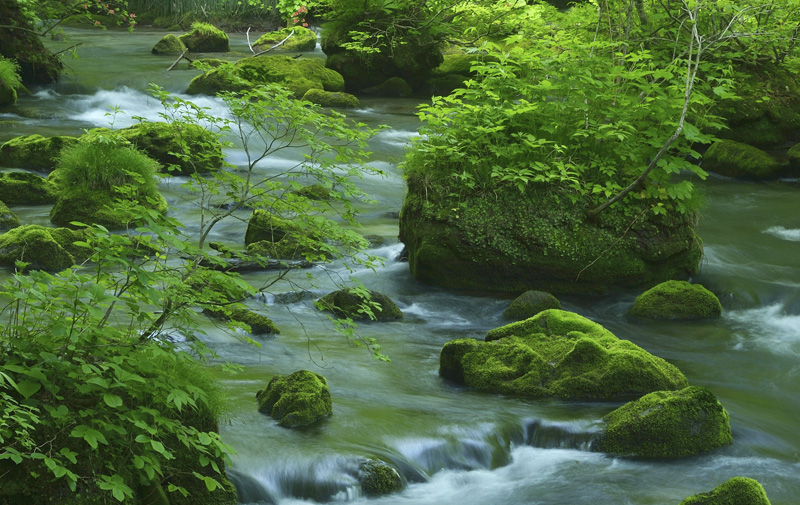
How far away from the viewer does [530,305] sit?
7.47m

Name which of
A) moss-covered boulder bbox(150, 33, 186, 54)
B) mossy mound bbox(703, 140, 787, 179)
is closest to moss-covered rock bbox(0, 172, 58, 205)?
mossy mound bbox(703, 140, 787, 179)

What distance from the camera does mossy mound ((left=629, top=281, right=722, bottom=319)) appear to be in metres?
7.84

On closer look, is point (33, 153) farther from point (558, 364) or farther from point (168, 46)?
point (168, 46)

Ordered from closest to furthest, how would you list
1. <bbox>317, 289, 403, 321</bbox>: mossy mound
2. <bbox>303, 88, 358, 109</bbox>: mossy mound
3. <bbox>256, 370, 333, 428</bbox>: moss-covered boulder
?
<bbox>256, 370, 333, 428</bbox>: moss-covered boulder → <bbox>317, 289, 403, 321</bbox>: mossy mound → <bbox>303, 88, 358, 109</bbox>: mossy mound

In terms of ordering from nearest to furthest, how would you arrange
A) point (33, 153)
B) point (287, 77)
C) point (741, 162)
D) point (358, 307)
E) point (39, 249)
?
point (358, 307) → point (39, 249) → point (33, 153) → point (741, 162) → point (287, 77)

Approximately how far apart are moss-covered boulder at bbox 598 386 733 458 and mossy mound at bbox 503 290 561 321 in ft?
7.46

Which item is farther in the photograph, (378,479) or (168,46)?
(168,46)

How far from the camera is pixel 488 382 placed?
5949 millimetres

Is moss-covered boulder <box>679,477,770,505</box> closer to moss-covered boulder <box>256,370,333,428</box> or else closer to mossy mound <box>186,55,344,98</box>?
moss-covered boulder <box>256,370,333,428</box>

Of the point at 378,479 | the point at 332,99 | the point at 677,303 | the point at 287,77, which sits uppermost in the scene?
the point at 287,77

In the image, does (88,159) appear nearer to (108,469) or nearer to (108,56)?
(108,469)

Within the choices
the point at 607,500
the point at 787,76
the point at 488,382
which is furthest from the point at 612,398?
the point at 787,76

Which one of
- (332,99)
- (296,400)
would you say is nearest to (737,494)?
(296,400)

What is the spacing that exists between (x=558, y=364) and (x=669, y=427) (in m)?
1.12
